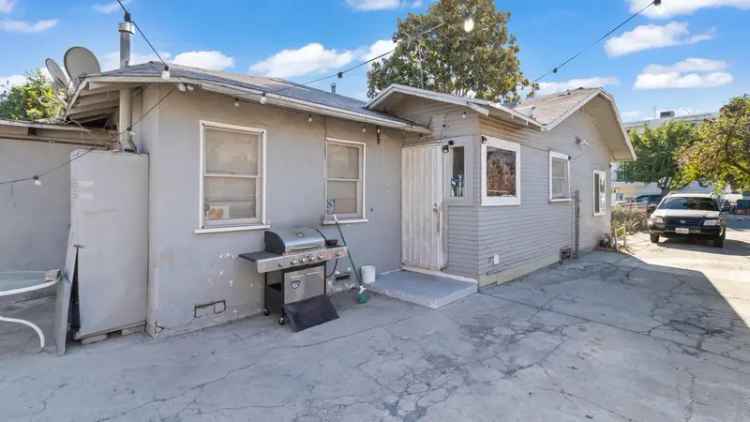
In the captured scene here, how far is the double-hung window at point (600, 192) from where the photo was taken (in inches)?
392

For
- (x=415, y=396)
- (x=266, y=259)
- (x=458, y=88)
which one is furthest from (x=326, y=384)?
(x=458, y=88)

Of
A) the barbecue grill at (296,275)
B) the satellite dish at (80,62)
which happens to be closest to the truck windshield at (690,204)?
the barbecue grill at (296,275)

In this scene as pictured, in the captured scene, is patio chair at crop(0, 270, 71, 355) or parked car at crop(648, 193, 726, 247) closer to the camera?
patio chair at crop(0, 270, 71, 355)

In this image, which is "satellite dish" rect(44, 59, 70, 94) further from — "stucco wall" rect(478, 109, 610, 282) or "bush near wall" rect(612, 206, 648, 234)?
"bush near wall" rect(612, 206, 648, 234)

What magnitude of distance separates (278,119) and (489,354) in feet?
12.9

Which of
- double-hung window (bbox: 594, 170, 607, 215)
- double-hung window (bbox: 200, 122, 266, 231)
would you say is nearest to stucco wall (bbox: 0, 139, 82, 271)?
double-hung window (bbox: 200, 122, 266, 231)

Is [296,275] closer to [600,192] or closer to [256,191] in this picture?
[256,191]

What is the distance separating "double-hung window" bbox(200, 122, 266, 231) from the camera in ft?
14.0

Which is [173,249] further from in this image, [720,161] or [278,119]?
[720,161]

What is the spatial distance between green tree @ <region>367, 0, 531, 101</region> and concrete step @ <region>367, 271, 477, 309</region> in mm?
10831

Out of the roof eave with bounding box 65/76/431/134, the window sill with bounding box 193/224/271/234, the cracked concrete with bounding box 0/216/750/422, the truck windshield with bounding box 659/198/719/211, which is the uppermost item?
the roof eave with bounding box 65/76/431/134

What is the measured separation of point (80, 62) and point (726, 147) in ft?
50.8

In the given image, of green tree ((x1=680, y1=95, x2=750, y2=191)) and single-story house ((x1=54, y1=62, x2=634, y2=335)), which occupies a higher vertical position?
green tree ((x1=680, y1=95, x2=750, y2=191))

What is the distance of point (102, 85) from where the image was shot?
385 centimetres
